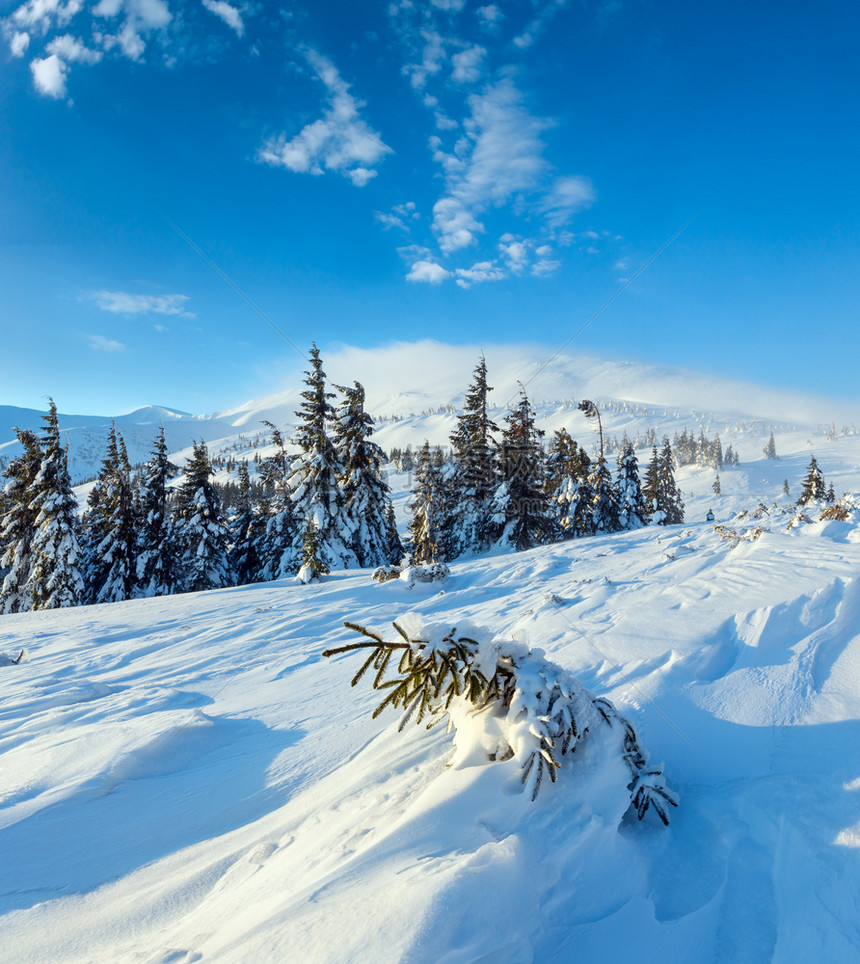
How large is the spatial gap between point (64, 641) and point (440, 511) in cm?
2462

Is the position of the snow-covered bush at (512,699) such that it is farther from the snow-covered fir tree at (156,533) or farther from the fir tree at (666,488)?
the fir tree at (666,488)

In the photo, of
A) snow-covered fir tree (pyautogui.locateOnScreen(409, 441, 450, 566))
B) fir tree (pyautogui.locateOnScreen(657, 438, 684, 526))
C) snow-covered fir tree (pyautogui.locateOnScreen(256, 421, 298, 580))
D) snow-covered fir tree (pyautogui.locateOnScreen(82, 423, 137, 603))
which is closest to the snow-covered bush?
snow-covered fir tree (pyautogui.locateOnScreen(256, 421, 298, 580))

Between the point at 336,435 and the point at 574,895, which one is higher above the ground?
the point at 336,435

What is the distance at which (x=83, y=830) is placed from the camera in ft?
8.14

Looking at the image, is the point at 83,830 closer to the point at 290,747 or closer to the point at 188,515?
the point at 290,747

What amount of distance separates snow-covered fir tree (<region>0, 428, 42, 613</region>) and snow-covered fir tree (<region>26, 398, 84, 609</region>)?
472 mm

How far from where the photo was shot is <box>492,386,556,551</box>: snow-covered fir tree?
24.6 m

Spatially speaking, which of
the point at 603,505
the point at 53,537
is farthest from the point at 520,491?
the point at 53,537

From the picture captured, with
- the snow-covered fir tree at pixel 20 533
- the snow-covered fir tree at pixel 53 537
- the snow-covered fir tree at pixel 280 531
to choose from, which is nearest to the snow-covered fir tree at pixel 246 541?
the snow-covered fir tree at pixel 280 531

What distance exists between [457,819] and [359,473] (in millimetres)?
22435

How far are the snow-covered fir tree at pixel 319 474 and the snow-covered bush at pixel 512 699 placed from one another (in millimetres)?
20427

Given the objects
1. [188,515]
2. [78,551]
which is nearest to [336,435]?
[188,515]

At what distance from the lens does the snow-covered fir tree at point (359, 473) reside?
78.1ft

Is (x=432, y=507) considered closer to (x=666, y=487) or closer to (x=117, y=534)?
(x=117, y=534)
